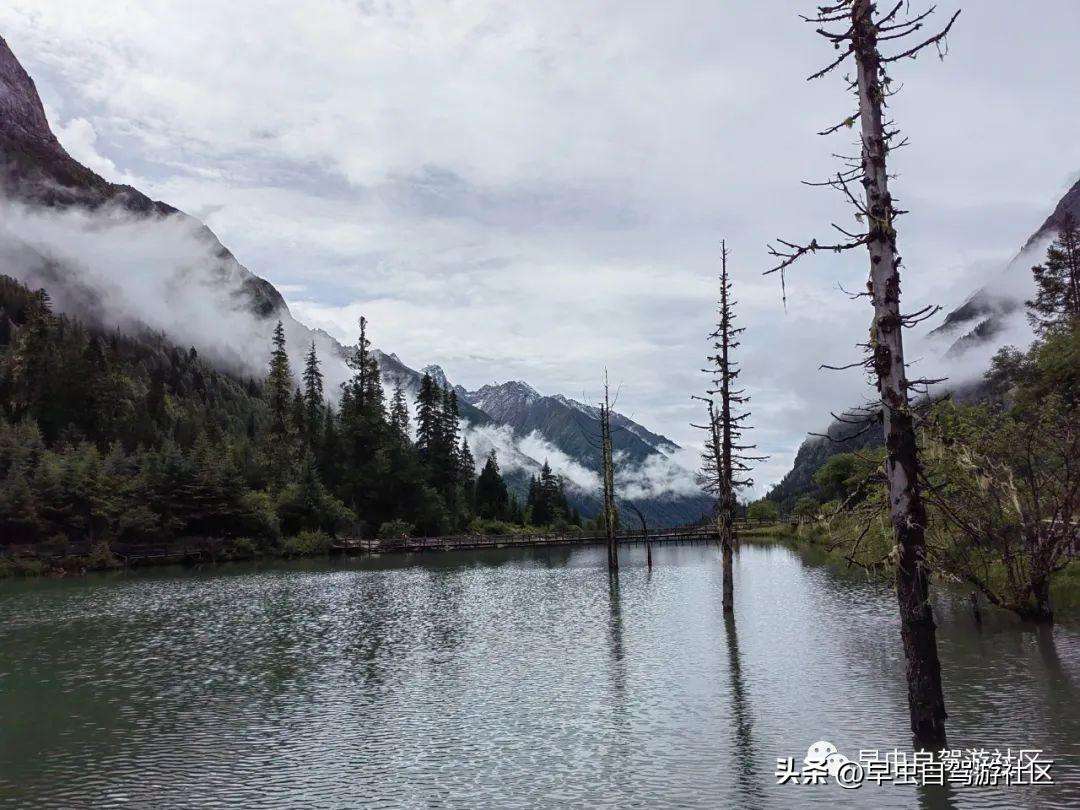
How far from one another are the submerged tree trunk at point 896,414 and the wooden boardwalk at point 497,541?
302 feet

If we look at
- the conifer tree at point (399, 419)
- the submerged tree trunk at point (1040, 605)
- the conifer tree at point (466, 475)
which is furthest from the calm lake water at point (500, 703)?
the conifer tree at point (466, 475)

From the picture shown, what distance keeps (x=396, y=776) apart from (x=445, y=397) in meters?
132

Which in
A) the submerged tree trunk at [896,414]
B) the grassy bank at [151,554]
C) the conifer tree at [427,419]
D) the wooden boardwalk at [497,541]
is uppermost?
the conifer tree at [427,419]

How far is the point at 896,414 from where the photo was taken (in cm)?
1384

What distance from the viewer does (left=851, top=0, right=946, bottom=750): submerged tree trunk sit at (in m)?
13.8

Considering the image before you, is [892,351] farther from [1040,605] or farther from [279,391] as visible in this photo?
[279,391]

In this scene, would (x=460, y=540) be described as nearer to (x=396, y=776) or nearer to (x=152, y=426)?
(x=152, y=426)

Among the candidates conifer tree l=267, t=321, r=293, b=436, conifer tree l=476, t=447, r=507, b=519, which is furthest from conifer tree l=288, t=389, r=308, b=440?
conifer tree l=476, t=447, r=507, b=519

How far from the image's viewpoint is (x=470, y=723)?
1873 centimetres

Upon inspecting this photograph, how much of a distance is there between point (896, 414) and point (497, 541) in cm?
10769

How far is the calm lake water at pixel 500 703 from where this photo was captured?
14.3 metres

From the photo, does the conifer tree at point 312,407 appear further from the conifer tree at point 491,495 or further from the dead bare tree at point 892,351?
the dead bare tree at point 892,351

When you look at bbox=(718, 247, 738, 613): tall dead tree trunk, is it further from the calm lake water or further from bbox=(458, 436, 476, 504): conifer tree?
bbox=(458, 436, 476, 504): conifer tree

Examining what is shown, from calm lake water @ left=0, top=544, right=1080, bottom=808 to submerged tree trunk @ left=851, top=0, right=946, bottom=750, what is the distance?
182 centimetres
